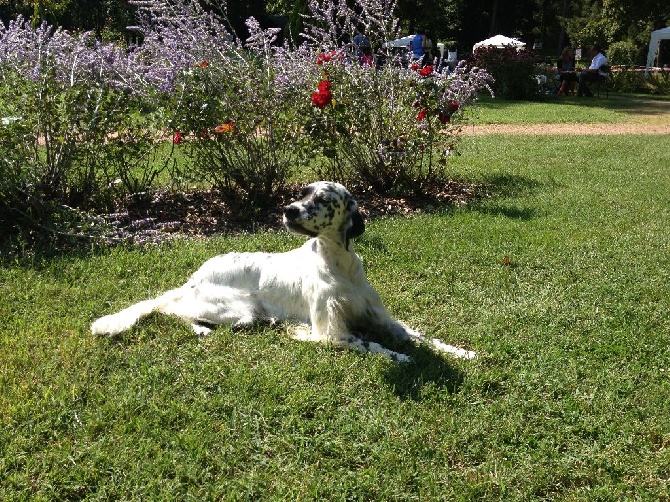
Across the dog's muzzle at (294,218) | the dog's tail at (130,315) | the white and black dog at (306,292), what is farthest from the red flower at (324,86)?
the dog's muzzle at (294,218)

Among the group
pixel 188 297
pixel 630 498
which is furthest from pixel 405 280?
pixel 630 498

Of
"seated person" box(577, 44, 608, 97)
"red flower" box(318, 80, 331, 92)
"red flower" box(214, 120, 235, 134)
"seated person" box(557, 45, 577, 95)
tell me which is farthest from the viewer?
"seated person" box(557, 45, 577, 95)

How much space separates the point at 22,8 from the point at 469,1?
25693mm

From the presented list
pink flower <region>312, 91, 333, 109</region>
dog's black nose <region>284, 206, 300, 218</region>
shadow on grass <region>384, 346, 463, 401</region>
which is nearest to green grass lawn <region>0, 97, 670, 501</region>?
shadow on grass <region>384, 346, 463, 401</region>

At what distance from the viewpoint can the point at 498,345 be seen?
381 centimetres

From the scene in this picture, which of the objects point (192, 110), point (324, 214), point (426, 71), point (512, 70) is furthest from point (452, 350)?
point (512, 70)

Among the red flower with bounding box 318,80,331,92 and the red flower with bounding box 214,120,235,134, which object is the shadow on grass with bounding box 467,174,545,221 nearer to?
the red flower with bounding box 318,80,331,92

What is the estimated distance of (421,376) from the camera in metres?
3.45

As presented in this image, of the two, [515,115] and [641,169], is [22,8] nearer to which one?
[515,115]

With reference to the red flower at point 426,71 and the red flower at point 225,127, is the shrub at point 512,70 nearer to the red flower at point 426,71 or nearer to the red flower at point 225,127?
the red flower at point 426,71

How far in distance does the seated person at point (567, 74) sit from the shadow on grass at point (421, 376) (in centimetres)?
2044

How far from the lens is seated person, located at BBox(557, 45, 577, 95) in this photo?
21641mm

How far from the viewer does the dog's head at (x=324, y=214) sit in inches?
138

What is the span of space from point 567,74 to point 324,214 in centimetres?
2052
